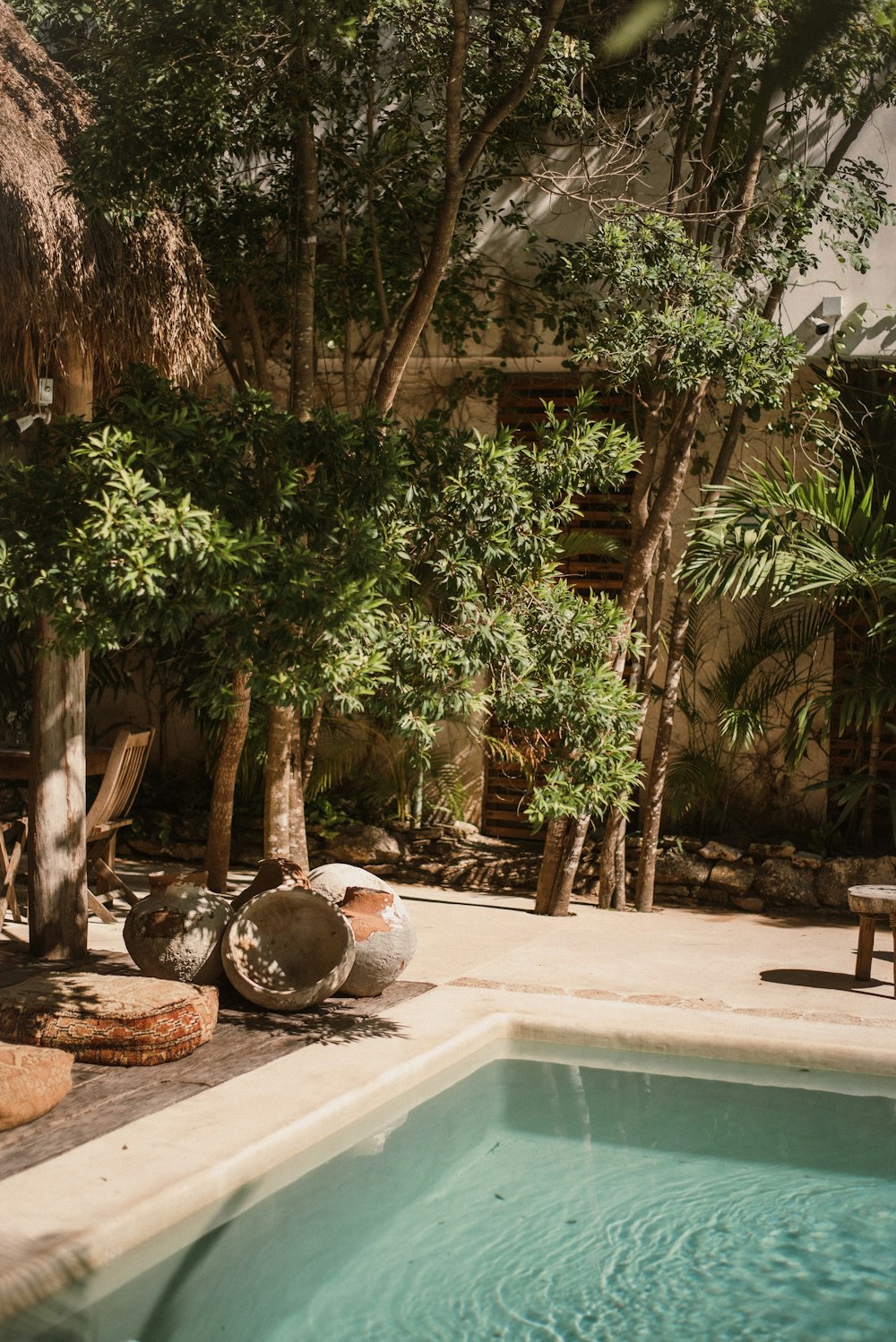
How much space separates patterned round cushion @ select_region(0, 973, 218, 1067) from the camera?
4.73 m

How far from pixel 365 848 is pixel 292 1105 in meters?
5.16

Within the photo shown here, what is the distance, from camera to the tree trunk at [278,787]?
7.47 meters

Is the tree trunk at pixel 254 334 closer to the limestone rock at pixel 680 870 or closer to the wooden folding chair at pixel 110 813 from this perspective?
the wooden folding chair at pixel 110 813

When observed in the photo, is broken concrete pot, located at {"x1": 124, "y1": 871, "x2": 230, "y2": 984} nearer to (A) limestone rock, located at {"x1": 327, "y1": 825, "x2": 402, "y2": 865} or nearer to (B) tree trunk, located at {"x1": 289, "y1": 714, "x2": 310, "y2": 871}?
(B) tree trunk, located at {"x1": 289, "y1": 714, "x2": 310, "y2": 871}

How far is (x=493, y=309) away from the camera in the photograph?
9664 millimetres

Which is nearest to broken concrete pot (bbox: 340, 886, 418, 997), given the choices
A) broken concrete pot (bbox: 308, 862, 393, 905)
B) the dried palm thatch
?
broken concrete pot (bbox: 308, 862, 393, 905)

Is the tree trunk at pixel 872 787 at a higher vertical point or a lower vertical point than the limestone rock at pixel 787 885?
higher

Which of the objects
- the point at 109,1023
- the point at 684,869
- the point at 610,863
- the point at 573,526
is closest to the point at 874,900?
the point at 610,863

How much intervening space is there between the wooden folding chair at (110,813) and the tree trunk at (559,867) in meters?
2.54

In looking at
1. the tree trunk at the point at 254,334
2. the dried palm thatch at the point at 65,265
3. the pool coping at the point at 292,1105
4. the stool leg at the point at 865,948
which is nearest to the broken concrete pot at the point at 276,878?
the pool coping at the point at 292,1105

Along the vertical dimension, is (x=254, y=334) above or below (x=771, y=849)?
above

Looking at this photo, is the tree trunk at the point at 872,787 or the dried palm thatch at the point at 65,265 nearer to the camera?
the dried palm thatch at the point at 65,265

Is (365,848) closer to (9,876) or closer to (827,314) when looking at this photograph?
(9,876)

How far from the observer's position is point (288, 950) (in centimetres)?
563
